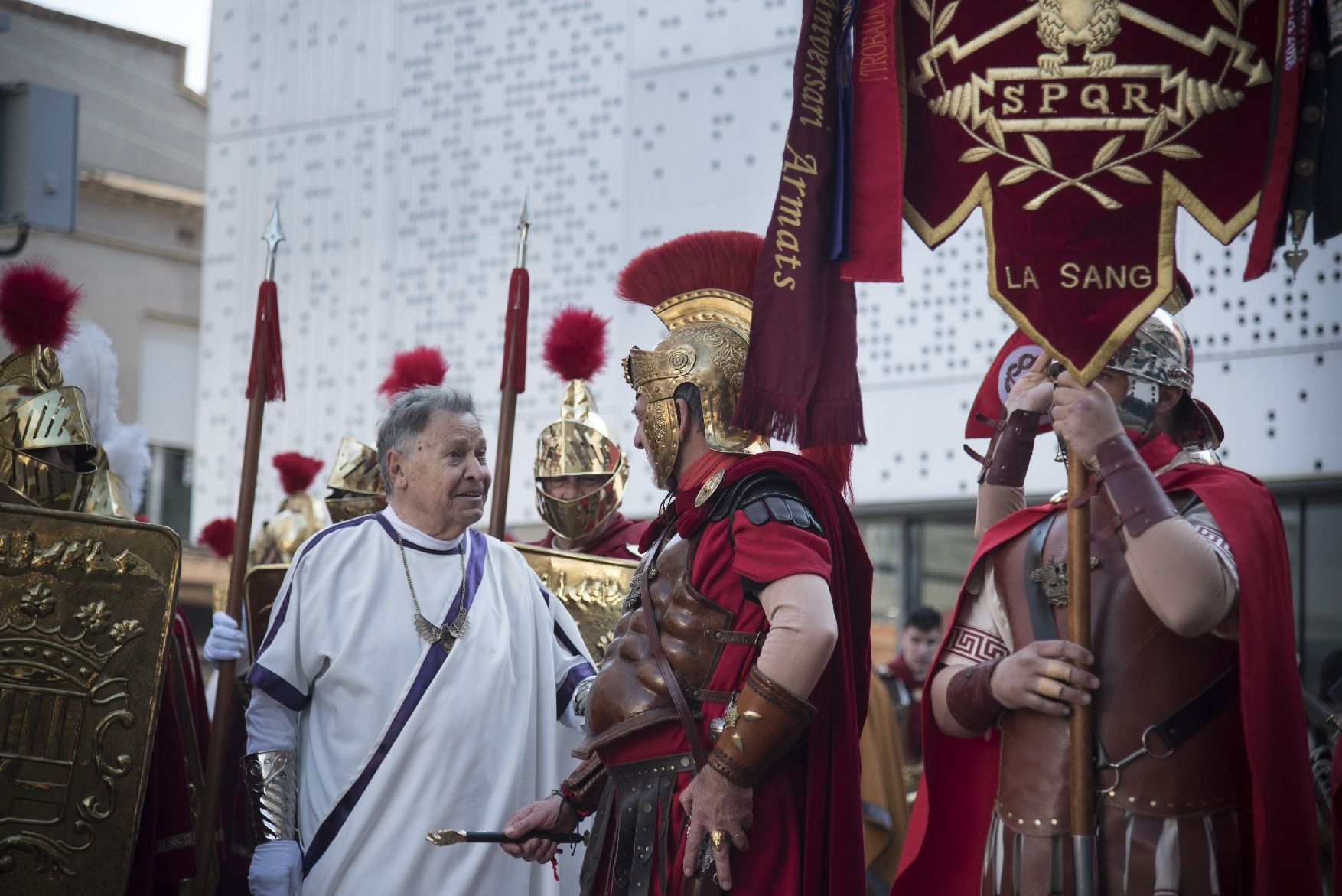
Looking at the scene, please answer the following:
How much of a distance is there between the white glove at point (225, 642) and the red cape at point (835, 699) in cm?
226

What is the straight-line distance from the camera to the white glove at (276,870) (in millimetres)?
4246

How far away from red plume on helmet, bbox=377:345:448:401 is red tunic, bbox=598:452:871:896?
2.44 metres

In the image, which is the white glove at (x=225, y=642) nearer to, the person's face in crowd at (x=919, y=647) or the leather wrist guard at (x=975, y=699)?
the leather wrist guard at (x=975, y=699)

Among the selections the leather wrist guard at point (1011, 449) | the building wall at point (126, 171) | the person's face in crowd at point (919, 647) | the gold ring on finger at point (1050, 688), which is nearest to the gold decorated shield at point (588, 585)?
the leather wrist guard at point (1011, 449)

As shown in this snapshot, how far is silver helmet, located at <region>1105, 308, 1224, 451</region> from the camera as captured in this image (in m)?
3.50

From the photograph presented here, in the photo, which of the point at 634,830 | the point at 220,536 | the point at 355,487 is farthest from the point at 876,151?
the point at 220,536

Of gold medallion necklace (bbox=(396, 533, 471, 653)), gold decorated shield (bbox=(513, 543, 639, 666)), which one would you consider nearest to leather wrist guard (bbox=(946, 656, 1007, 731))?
gold medallion necklace (bbox=(396, 533, 471, 653))

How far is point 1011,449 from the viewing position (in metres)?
3.68

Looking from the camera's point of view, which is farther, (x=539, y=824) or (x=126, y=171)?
(x=126, y=171)

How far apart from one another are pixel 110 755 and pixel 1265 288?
8.35 metres

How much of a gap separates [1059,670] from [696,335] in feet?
4.05

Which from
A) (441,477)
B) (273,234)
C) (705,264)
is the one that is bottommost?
(441,477)

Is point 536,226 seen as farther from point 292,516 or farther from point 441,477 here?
point 441,477

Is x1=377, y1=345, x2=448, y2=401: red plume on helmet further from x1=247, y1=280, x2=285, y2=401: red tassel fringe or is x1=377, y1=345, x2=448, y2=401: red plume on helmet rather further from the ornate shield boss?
the ornate shield boss
